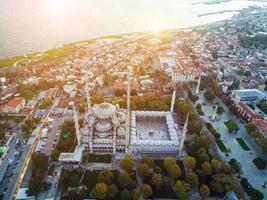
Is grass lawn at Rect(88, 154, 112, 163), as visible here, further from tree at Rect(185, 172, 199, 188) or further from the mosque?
tree at Rect(185, 172, 199, 188)

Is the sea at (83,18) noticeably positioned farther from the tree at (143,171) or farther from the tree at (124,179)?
the tree at (143,171)

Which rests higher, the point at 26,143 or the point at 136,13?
the point at 136,13

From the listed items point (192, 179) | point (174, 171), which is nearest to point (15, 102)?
point (174, 171)

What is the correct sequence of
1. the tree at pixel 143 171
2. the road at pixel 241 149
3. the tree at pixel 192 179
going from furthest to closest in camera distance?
the road at pixel 241 149
the tree at pixel 143 171
the tree at pixel 192 179

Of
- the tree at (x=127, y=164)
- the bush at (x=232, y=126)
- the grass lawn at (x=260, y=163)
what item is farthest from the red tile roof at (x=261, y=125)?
the tree at (x=127, y=164)

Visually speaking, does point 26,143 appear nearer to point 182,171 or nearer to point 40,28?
point 182,171

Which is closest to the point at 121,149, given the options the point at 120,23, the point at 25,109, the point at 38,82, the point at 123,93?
the point at 123,93
